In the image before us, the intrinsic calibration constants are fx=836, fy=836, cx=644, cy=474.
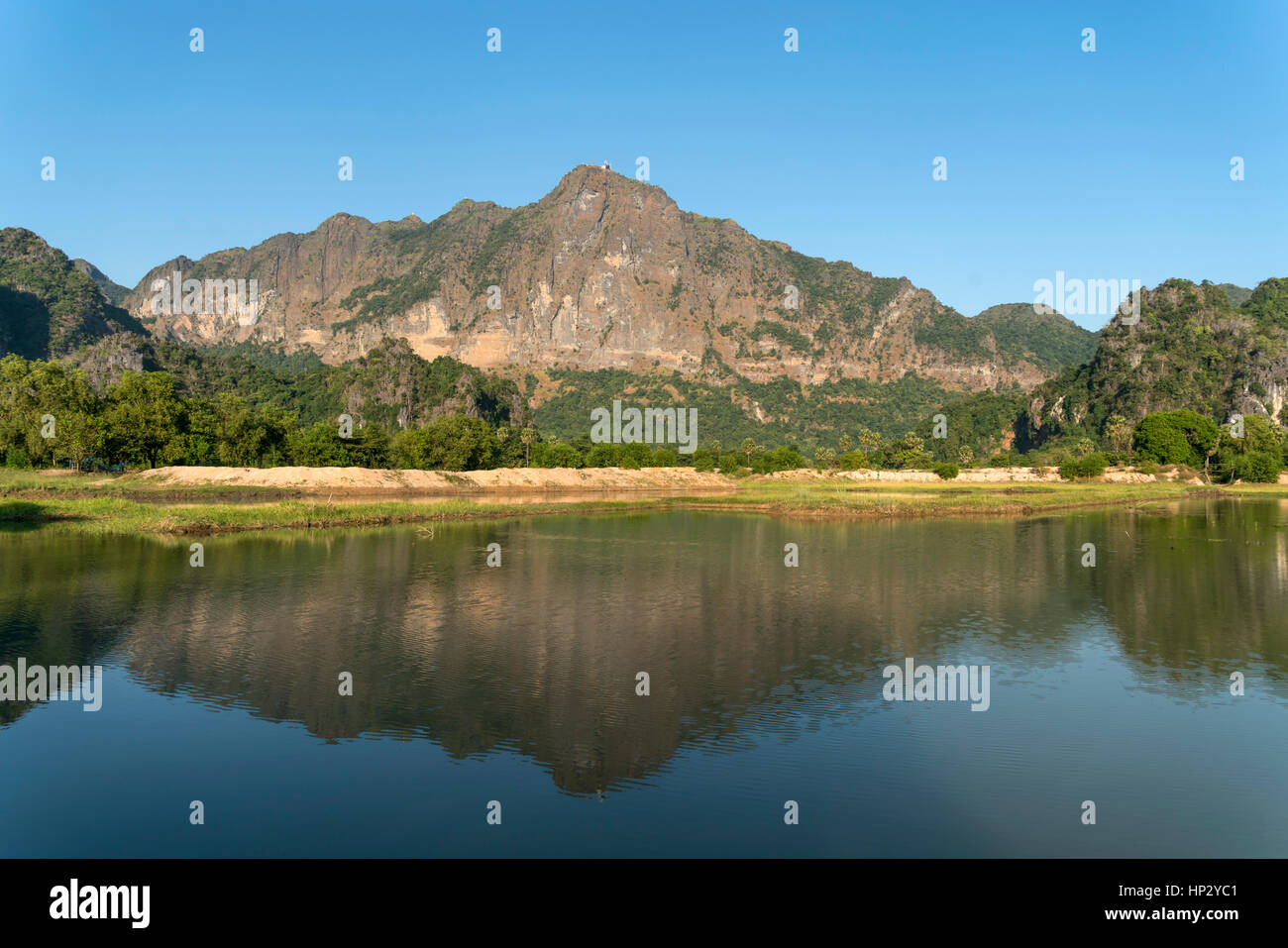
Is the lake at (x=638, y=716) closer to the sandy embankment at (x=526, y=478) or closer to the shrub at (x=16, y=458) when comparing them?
the sandy embankment at (x=526, y=478)

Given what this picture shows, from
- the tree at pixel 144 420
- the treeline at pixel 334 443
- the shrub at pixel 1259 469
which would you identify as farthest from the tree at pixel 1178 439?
the tree at pixel 144 420

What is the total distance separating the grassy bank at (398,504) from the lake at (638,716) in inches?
890

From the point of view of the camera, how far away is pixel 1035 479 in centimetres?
14075

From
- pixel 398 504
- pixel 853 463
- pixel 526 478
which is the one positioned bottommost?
pixel 398 504

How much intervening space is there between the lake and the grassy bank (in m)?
22.6

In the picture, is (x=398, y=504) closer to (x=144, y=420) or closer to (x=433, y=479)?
(x=433, y=479)

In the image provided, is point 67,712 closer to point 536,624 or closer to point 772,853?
point 536,624

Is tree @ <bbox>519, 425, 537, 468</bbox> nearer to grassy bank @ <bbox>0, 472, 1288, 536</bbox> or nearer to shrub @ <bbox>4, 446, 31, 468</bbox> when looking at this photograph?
grassy bank @ <bbox>0, 472, 1288, 536</bbox>

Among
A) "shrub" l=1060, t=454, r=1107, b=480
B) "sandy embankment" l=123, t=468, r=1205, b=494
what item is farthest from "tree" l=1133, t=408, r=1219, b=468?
"shrub" l=1060, t=454, r=1107, b=480

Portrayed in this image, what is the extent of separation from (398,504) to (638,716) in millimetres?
59101

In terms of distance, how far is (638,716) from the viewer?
60.0 ft

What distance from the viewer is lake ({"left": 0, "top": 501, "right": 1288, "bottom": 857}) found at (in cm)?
1311

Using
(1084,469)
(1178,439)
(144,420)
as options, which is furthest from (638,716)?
(1178,439)
